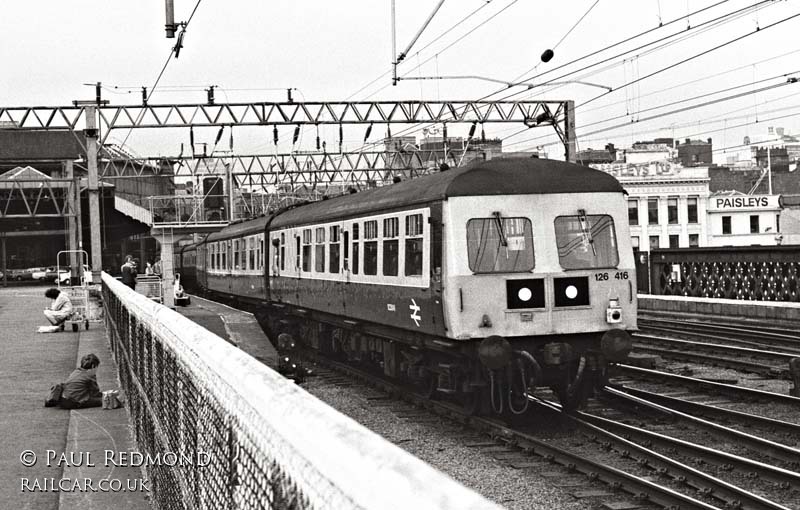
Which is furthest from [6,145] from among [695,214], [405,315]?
[405,315]

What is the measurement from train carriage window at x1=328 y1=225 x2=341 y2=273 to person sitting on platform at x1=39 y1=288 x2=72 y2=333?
8.85 m

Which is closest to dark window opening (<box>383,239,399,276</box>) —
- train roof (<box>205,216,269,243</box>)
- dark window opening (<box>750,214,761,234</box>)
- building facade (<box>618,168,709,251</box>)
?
train roof (<box>205,216,269,243</box>)

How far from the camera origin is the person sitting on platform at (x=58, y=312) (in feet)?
78.8

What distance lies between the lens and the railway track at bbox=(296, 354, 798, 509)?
899cm

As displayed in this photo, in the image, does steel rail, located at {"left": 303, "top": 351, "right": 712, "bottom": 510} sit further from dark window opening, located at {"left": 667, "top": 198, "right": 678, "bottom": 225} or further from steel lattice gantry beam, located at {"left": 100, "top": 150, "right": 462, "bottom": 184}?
dark window opening, located at {"left": 667, "top": 198, "right": 678, "bottom": 225}

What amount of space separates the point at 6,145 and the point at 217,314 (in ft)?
200

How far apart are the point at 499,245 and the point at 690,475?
12.9ft

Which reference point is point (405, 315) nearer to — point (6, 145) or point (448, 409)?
point (448, 409)

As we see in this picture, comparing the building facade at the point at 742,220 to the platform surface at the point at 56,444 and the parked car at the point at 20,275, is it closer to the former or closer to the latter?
the parked car at the point at 20,275

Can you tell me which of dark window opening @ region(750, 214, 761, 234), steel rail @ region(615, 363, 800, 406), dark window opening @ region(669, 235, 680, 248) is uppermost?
dark window opening @ region(750, 214, 761, 234)

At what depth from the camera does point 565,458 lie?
1073 cm

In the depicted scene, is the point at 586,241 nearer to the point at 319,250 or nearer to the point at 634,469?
the point at 634,469

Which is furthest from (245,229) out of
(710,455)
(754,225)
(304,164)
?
(754,225)

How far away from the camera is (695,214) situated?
268 feet
